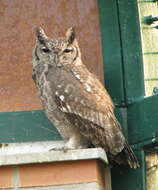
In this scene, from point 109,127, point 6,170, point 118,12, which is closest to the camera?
point 6,170

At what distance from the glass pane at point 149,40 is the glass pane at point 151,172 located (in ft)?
1.08

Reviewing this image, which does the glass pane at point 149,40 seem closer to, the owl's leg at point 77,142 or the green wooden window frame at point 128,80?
the green wooden window frame at point 128,80

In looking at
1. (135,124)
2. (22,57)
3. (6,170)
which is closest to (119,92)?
(135,124)

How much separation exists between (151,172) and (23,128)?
0.66m

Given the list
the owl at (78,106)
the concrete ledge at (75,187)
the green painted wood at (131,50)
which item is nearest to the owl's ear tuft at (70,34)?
the owl at (78,106)

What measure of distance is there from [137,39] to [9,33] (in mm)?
655

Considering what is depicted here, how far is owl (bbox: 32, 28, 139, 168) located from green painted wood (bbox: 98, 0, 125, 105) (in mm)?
107

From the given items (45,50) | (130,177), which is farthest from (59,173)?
(45,50)

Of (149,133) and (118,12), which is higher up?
(118,12)

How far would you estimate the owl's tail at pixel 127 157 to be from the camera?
4.79 metres

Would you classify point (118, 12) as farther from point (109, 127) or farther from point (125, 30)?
point (109, 127)

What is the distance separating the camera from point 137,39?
16.6 ft

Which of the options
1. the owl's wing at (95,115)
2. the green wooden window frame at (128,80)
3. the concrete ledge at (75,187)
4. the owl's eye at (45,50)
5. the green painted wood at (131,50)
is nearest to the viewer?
the concrete ledge at (75,187)

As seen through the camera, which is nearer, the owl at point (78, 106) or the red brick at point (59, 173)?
the red brick at point (59, 173)
